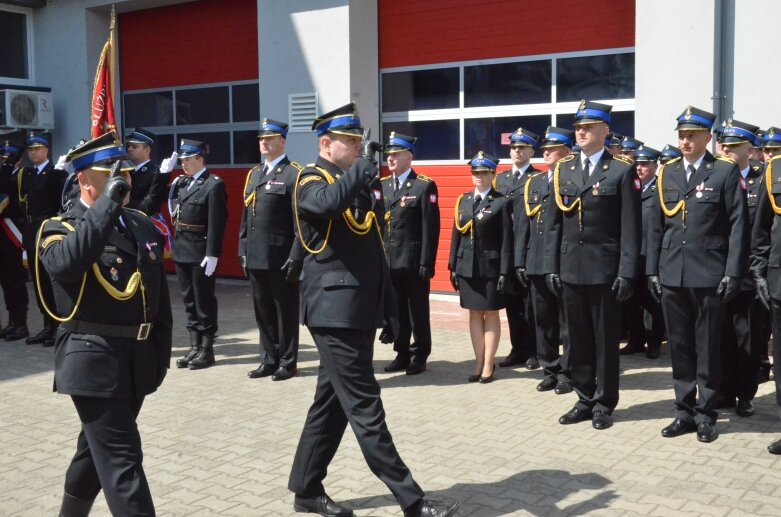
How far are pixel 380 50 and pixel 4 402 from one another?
765 centimetres

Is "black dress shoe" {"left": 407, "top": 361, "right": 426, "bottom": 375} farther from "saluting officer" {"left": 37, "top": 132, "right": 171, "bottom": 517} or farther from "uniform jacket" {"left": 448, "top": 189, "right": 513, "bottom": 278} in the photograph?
"saluting officer" {"left": 37, "top": 132, "right": 171, "bottom": 517}

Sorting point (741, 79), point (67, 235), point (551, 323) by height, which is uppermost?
point (741, 79)

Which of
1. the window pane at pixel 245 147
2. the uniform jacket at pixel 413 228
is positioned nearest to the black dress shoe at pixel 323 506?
the uniform jacket at pixel 413 228

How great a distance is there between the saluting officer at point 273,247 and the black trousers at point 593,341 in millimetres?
2640

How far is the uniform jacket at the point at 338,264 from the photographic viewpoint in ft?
14.8

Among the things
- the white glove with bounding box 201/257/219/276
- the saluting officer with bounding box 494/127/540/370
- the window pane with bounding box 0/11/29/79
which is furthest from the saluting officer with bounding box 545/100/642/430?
the window pane with bounding box 0/11/29/79

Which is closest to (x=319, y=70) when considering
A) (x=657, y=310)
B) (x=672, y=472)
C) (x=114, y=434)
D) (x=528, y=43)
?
(x=528, y=43)

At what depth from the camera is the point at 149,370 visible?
3.92m

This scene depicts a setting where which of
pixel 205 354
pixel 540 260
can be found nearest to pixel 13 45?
pixel 205 354

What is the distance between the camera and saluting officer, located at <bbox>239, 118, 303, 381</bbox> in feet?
26.1

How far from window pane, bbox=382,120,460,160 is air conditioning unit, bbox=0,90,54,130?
667 centimetres

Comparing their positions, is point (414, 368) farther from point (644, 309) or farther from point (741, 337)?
point (741, 337)

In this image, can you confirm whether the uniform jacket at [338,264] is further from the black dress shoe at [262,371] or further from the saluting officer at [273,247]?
the black dress shoe at [262,371]

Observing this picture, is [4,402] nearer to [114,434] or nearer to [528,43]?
[114,434]
